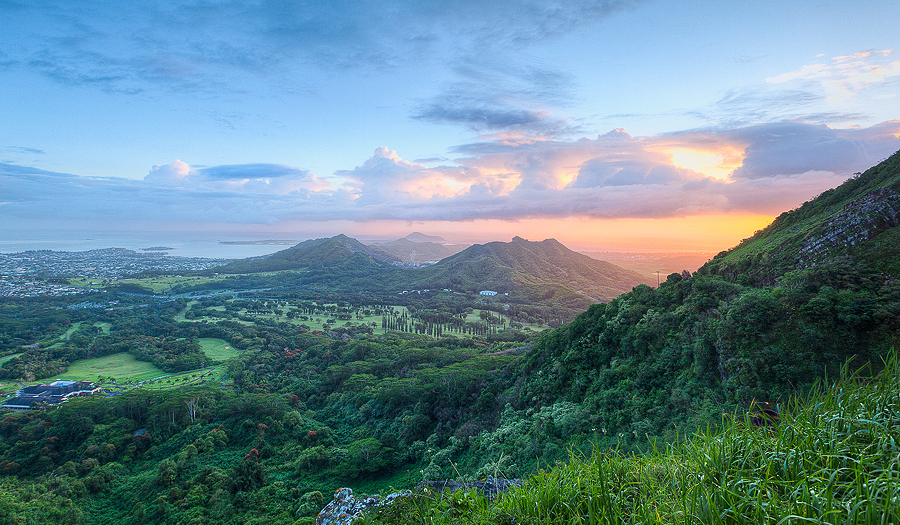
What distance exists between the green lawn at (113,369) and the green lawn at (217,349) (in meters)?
7.24

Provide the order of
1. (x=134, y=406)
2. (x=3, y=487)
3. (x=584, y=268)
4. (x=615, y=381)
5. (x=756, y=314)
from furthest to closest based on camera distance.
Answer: (x=584, y=268), (x=134, y=406), (x=3, y=487), (x=615, y=381), (x=756, y=314)

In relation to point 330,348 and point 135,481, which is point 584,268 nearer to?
point 330,348

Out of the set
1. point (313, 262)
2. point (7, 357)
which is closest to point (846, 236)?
point (7, 357)

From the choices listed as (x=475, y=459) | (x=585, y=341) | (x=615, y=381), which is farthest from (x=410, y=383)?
(x=615, y=381)

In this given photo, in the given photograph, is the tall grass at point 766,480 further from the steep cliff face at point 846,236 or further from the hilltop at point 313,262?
the hilltop at point 313,262

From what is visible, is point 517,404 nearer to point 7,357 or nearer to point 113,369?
point 113,369

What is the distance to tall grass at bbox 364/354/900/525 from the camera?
8.20 ft

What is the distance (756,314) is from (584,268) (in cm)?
13639

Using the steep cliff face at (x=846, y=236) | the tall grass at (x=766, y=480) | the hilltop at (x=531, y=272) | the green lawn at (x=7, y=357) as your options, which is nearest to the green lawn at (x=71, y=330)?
the green lawn at (x=7, y=357)

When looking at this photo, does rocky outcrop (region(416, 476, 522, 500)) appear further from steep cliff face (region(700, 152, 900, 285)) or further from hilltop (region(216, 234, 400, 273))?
hilltop (region(216, 234, 400, 273))

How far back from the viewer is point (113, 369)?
1901 inches

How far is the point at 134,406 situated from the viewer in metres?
31.4

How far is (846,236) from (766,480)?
835 inches

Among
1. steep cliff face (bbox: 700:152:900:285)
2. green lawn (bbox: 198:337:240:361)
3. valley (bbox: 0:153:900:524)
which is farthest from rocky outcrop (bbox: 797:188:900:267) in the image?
green lawn (bbox: 198:337:240:361)
